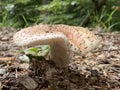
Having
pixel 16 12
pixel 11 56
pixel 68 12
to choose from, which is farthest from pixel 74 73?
pixel 16 12

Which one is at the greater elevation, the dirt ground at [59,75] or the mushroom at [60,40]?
the mushroom at [60,40]

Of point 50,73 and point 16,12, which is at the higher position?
point 16,12

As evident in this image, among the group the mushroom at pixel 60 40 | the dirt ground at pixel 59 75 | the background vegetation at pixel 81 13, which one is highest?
the background vegetation at pixel 81 13

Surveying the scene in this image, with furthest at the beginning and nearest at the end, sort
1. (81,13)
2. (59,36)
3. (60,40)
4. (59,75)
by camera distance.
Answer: (81,13)
(59,75)
(60,40)
(59,36)

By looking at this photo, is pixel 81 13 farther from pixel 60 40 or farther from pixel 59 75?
pixel 60 40

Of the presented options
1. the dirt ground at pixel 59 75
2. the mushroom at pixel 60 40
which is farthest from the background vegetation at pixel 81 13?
the mushroom at pixel 60 40

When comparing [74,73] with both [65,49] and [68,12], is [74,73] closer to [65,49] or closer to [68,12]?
[65,49]

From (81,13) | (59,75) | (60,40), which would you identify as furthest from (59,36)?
(81,13)

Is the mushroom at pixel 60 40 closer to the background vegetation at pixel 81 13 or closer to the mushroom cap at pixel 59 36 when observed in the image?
the mushroom cap at pixel 59 36

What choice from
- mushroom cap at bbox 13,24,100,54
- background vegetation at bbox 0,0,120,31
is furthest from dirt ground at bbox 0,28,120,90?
background vegetation at bbox 0,0,120,31
